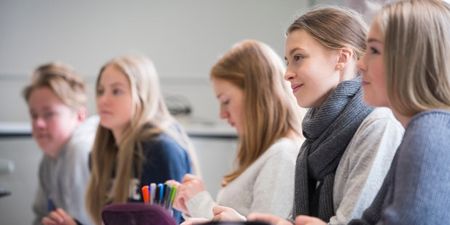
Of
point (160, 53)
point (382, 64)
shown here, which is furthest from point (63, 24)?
point (382, 64)

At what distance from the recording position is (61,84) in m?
2.53

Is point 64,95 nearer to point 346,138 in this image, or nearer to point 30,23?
point 30,23

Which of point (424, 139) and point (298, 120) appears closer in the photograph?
point (424, 139)

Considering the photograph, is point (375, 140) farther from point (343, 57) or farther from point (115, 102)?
point (115, 102)

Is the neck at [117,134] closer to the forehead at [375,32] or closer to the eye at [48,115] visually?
the eye at [48,115]

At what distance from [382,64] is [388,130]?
0.66 feet

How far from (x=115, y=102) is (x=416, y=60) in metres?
1.28

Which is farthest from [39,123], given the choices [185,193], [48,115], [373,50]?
[373,50]

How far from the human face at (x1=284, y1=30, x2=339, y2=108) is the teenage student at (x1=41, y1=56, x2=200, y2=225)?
2.37 ft

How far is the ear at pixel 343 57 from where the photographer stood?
1.28 meters

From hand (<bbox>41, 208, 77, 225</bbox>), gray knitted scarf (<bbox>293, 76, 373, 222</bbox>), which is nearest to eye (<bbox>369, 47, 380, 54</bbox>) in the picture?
gray knitted scarf (<bbox>293, 76, 373, 222</bbox>)

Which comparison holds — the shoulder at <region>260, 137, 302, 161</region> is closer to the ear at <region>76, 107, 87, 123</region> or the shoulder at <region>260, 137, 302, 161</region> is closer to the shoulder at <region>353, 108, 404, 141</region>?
the shoulder at <region>353, 108, 404, 141</region>

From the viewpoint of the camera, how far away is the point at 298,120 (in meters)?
1.64

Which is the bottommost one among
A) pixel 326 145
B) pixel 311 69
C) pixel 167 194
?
pixel 167 194
